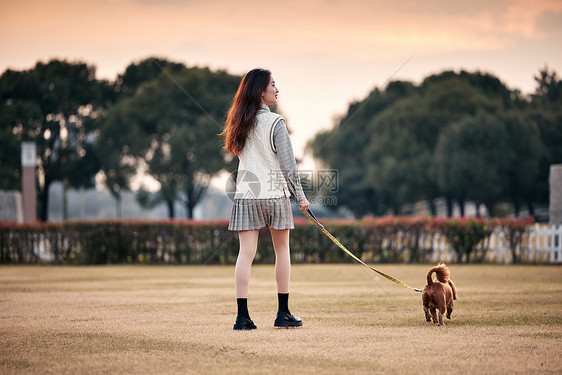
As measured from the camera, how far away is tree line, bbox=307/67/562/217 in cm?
4553

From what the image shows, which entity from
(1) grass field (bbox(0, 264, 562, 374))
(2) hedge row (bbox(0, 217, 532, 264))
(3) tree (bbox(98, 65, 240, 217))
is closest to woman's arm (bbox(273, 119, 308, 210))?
(1) grass field (bbox(0, 264, 562, 374))

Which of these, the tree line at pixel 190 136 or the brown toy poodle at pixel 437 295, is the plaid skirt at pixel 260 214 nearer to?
the brown toy poodle at pixel 437 295

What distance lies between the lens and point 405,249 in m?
20.8

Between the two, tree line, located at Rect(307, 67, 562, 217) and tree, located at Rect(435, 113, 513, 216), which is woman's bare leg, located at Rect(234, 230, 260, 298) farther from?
tree, located at Rect(435, 113, 513, 216)

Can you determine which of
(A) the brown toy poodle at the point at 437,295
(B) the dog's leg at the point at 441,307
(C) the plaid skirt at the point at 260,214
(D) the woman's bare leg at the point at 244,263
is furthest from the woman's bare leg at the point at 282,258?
(B) the dog's leg at the point at 441,307

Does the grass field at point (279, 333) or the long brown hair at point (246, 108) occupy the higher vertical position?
the long brown hair at point (246, 108)

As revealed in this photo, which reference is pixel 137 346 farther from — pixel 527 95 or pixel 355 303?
pixel 527 95

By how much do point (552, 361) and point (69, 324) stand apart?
4.46 m

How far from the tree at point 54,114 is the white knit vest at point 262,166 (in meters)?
40.9

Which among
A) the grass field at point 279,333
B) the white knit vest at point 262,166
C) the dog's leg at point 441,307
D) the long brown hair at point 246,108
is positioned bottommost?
the grass field at point 279,333

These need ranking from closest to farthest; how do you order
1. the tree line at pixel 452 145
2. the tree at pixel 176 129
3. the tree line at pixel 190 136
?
the tree at pixel 176 129
the tree line at pixel 190 136
the tree line at pixel 452 145

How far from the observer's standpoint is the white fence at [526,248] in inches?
770

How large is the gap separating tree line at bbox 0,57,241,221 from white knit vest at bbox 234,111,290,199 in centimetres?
3698

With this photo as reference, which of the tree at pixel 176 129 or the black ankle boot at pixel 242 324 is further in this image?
the tree at pixel 176 129
